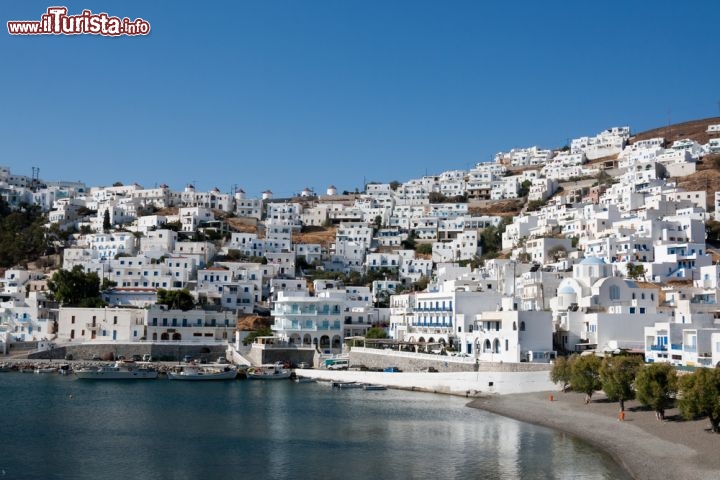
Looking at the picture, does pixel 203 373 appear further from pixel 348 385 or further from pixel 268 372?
pixel 348 385

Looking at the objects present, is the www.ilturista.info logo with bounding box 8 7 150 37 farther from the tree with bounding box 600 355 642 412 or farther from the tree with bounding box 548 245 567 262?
the tree with bounding box 548 245 567 262

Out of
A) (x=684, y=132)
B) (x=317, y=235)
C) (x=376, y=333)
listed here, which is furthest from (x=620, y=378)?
(x=684, y=132)

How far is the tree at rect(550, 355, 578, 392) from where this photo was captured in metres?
44.1

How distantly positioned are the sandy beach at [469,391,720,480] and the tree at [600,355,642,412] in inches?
29.2

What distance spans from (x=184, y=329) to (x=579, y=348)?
34848mm

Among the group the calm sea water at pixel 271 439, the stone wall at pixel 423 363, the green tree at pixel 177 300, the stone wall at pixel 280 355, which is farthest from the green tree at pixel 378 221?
the calm sea water at pixel 271 439

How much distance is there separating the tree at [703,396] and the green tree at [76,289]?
183 ft

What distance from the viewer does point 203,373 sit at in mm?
61250

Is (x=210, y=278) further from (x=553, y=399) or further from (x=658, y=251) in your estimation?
(x=553, y=399)

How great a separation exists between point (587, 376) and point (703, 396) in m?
11.4

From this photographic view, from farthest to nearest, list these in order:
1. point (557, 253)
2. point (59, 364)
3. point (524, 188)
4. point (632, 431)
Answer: point (524, 188)
point (557, 253)
point (59, 364)
point (632, 431)

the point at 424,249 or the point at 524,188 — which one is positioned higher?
the point at 524,188

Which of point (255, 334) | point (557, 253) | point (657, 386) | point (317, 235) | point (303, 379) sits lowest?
point (303, 379)

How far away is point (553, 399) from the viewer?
43812 mm
